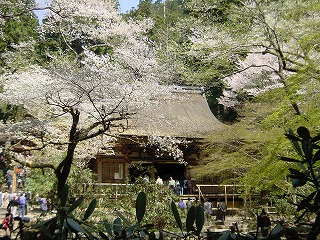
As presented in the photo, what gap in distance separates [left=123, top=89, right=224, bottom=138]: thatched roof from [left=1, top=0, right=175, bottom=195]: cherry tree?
355 centimetres

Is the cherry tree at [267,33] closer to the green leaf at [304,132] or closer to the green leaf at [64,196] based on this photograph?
the green leaf at [304,132]

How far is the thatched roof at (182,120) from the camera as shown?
1419cm

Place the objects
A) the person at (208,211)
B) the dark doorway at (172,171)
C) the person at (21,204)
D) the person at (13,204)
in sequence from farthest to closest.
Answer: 1. the dark doorway at (172,171)
2. the person at (21,204)
3. the person at (208,211)
4. the person at (13,204)

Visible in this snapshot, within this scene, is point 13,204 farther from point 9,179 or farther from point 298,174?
point 9,179

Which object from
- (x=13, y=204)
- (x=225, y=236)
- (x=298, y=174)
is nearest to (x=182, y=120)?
(x=13, y=204)

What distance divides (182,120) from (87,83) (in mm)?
9640

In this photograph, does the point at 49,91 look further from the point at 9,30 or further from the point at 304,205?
the point at 9,30

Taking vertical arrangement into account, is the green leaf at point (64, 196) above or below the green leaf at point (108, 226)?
above

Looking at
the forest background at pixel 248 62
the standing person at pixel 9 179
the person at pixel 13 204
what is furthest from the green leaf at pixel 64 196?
the standing person at pixel 9 179

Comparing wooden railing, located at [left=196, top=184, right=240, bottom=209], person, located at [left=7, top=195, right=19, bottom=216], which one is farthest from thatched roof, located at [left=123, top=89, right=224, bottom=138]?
person, located at [left=7, top=195, right=19, bottom=216]

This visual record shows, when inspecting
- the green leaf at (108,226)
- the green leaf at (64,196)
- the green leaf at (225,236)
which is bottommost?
the green leaf at (225,236)

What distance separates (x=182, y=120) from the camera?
17500 millimetres

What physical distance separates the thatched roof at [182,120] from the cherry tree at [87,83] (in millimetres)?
3552

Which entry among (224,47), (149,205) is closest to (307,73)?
(224,47)
